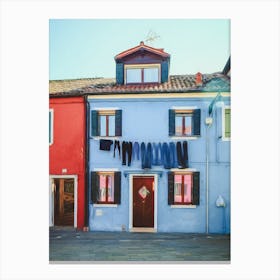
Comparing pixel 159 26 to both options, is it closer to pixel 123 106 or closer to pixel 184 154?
pixel 123 106

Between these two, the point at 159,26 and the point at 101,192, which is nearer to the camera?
the point at 159,26

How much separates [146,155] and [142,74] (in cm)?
165

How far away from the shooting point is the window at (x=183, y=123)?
7.65 metres

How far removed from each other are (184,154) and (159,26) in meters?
2.50

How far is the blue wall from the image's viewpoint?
7469 millimetres

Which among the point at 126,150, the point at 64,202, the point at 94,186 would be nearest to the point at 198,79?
the point at 126,150

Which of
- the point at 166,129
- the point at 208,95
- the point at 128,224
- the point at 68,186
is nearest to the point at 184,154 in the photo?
the point at 166,129

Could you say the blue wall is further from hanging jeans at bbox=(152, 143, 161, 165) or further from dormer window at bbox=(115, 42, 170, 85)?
dormer window at bbox=(115, 42, 170, 85)

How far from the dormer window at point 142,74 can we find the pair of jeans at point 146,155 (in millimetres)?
1301

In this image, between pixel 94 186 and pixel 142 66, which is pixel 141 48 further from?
pixel 94 186

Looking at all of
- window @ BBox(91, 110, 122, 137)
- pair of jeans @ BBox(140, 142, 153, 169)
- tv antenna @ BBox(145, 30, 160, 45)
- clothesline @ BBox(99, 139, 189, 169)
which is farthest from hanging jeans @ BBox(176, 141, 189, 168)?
tv antenna @ BBox(145, 30, 160, 45)

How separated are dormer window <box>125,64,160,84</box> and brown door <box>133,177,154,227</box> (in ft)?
6.47

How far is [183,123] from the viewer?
7715 mm
